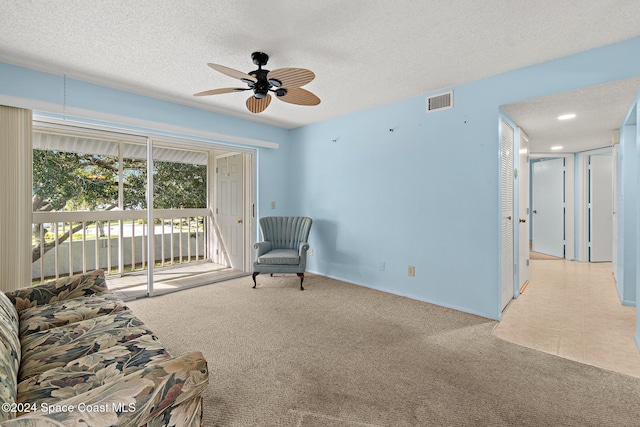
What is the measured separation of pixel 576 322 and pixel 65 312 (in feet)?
13.9

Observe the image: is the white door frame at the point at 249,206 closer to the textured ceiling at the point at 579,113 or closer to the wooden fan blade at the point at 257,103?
the wooden fan blade at the point at 257,103

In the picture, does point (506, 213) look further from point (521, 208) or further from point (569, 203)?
point (569, 203)

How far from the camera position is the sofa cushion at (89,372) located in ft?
3.71

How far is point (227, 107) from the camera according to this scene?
4016 millimetres

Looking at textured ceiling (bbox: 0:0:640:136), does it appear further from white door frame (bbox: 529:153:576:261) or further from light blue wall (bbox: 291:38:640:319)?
white door frame (bbox: 529:153:576:261)

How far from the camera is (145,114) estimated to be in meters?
3.52

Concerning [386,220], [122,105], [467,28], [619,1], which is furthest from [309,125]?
[619,1]

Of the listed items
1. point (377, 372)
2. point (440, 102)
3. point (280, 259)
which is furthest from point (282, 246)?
point (440, 102)

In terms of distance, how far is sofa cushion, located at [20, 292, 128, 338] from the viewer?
1711mm

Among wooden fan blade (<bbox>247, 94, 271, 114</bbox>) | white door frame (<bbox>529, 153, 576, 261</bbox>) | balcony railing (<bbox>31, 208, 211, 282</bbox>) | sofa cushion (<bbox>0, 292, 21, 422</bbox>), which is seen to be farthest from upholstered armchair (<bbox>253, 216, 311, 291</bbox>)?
white door frame (<bbox>529, 153, 576, 261</bbox>)

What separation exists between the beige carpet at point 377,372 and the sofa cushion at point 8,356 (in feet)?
2.98

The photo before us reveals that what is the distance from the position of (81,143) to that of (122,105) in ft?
4.10

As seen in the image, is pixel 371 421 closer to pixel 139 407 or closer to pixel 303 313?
pixel 139 407

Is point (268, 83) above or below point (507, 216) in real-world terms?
above
